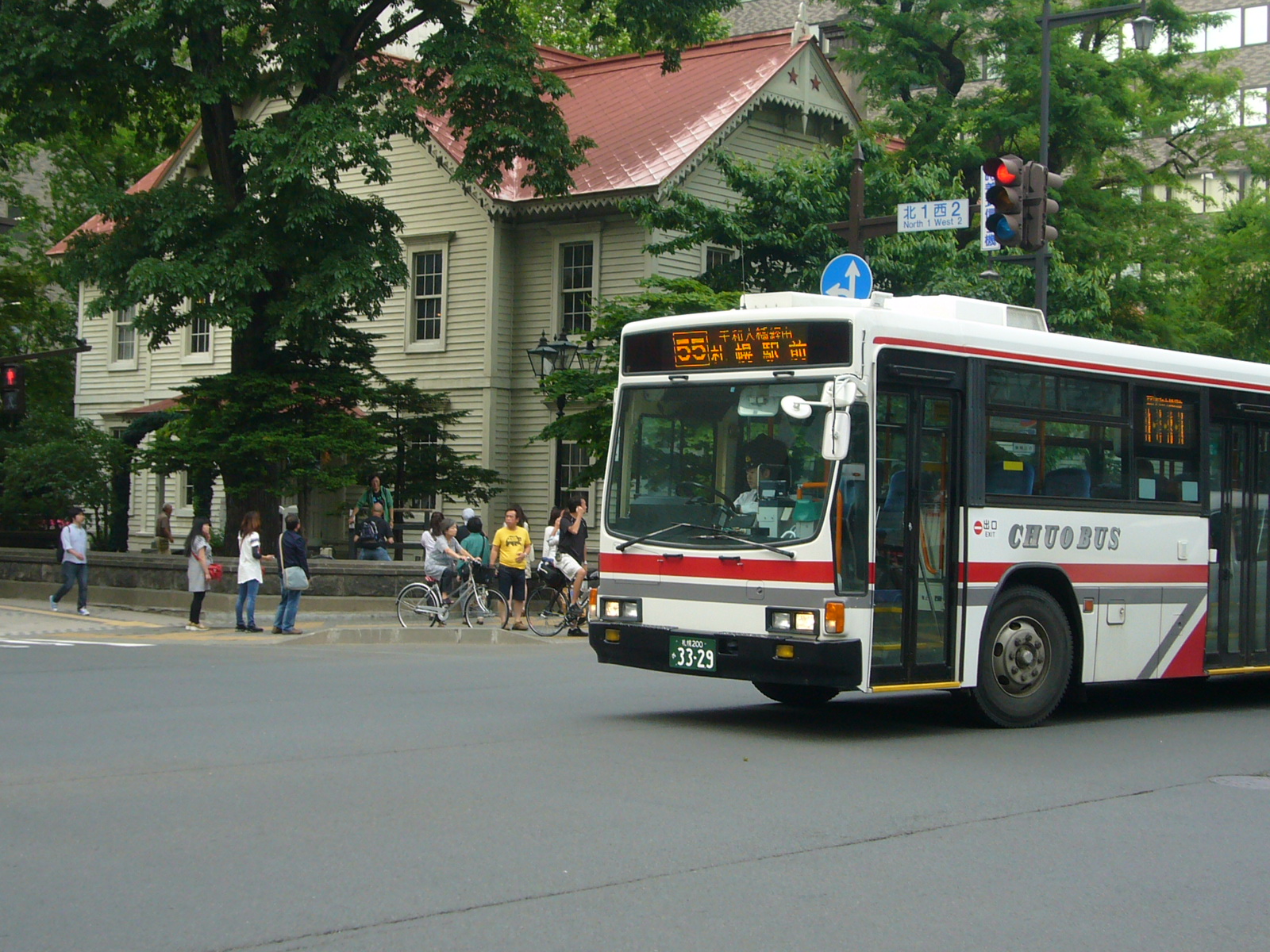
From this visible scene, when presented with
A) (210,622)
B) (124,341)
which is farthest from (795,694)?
(124,341)

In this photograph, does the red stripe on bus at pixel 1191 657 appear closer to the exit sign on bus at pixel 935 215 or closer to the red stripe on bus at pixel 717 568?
the red stripe on bus at pixel 717 568

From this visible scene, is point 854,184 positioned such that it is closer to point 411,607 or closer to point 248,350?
point 411,607

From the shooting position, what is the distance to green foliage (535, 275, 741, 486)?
23.4 m

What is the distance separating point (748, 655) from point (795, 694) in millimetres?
2274

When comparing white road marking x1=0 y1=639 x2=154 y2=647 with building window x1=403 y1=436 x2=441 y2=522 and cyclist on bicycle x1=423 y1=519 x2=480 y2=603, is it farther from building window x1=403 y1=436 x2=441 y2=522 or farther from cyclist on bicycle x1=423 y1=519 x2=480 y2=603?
building window x1=403 y1=436 x2=441 y2=522

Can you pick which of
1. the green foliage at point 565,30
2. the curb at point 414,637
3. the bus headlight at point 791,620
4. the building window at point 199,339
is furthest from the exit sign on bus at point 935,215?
the green foliage at point 565,30

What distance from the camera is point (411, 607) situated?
22391 mm

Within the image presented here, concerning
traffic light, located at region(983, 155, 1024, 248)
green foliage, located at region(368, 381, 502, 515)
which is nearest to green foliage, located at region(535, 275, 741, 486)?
green foliage, located at region(368, 381, 502, 515)

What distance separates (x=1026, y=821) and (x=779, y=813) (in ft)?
4.20

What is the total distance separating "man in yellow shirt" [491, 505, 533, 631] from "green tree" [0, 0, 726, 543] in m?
4.02

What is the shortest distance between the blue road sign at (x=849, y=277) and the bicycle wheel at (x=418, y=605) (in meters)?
8.12

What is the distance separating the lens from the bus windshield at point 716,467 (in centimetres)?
1039

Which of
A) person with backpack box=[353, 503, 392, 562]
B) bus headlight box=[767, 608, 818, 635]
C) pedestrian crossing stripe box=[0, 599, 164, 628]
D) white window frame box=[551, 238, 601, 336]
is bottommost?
pedestrian crossing stripe box=[0, 599, 164, 628]

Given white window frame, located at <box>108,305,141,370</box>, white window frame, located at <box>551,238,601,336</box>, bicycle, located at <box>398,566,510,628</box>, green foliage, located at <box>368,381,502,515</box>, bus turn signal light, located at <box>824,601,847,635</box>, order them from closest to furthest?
bus turn signal light, located at <box>824,601,847,635</box> → bicycle, located at <box>398,566,510,628</box> → green foliage, located at <box>368,381,502,515</box> → white window frame, located at <box>551,238,601,336</box> → white window frame, located at <box>108,305,141,370</box>
